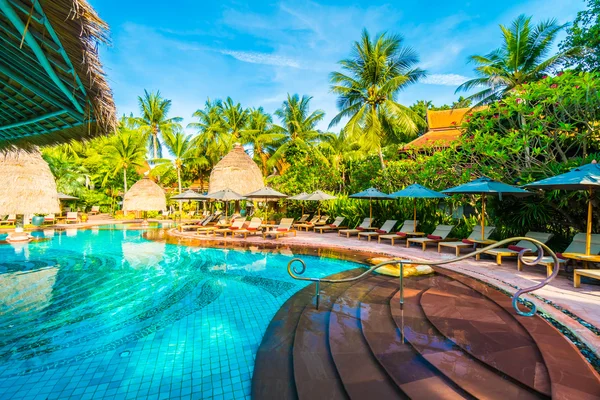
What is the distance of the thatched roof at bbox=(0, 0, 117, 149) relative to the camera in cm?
218

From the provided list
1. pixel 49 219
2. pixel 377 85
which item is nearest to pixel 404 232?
pixel 377 85

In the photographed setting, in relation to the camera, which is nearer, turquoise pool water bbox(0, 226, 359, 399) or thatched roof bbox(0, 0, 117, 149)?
thatched roof bbox(0, 0, 117, 149)

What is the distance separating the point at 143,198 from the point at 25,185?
8255mm

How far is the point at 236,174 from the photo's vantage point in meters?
21.3

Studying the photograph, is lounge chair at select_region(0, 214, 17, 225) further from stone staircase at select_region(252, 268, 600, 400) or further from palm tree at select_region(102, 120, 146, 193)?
stone staircase at select_region(252, 268, 600, 400)

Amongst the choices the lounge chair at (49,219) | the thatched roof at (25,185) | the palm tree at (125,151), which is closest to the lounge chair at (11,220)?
the lounge chair at (49,219)

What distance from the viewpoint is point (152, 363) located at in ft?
11.2

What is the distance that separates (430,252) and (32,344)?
9.36 meters

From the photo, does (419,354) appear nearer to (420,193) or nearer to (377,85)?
(420,193)

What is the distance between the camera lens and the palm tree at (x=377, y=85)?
16781 millimetres

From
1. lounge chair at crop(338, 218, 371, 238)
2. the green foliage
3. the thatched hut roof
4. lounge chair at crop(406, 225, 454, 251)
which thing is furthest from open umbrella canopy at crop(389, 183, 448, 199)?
the thatched hut roof

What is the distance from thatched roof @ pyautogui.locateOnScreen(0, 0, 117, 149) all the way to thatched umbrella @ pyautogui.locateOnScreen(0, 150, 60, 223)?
1533 centimetres

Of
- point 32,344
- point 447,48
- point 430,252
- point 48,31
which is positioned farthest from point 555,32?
point 32,344

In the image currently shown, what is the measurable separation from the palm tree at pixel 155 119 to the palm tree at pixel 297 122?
1269cm
